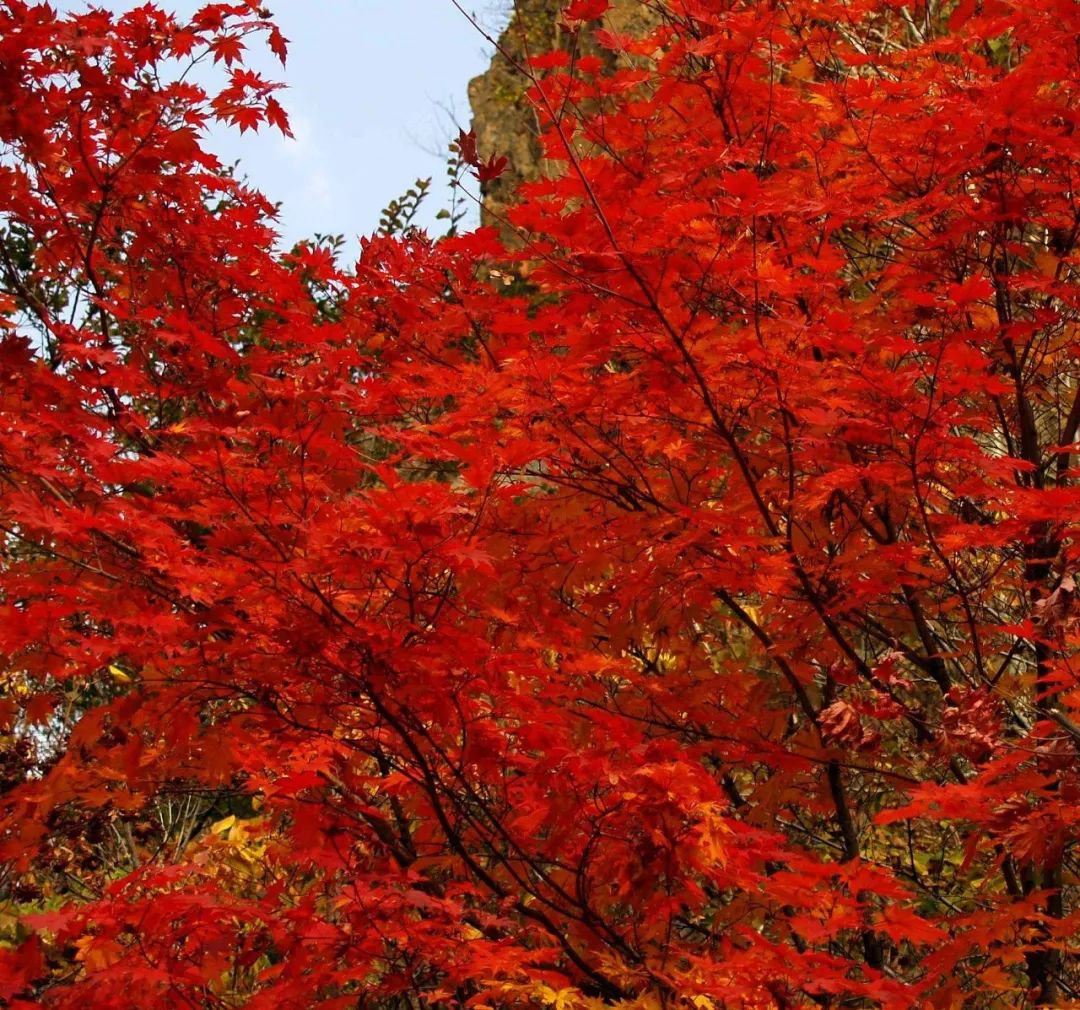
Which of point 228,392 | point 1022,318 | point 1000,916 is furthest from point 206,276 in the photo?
point 1000,916

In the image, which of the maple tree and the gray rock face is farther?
the gray rock face

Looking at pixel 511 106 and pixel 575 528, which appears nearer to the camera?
pixel 575 528

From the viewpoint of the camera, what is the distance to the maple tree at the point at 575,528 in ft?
9.68

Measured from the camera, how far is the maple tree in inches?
116

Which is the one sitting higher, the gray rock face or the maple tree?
the gray rock face

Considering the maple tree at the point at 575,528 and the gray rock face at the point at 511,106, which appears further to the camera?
the gray rock face at the point at 511,106

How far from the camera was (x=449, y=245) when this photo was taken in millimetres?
4223

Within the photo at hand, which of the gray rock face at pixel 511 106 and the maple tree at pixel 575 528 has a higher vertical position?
the gray rock face at pixel 511 106

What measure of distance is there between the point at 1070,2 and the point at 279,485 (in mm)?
2787

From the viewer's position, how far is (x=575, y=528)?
12.7ft

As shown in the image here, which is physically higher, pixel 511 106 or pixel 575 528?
pixel 511 106

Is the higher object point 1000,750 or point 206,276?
point 206,276

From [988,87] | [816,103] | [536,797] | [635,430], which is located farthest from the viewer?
[816,103]

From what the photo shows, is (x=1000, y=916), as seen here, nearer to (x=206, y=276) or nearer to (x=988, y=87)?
(x=988, y=87)
